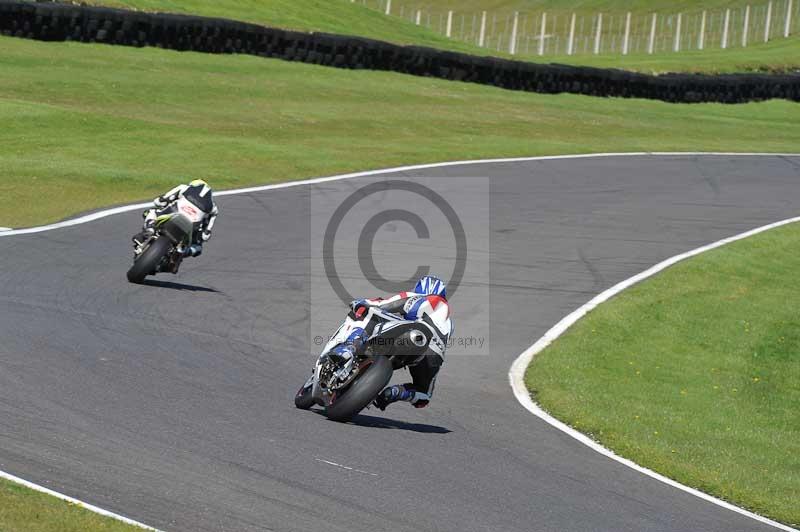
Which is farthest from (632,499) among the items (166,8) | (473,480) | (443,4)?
(443,4)

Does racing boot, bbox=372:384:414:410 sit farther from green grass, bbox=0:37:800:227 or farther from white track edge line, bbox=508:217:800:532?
green grass, bbox=0:37:800:227

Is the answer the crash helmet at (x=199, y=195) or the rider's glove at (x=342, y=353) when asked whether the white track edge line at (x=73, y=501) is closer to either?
the rider's glove at (x=342, y=353)

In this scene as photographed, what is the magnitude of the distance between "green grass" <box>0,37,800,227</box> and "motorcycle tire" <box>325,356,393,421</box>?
863cm

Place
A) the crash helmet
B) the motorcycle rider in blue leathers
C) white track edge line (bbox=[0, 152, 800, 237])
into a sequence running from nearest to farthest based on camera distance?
the motorcycle rider in blue leathers, the crash helmet, white track edge line (bbox=[0, 152, 800, 237])

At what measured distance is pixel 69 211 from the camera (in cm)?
1706

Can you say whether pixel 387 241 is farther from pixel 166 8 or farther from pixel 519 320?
pixel 166 8

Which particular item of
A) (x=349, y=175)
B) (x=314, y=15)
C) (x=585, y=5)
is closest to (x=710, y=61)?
(x=314, y=15)

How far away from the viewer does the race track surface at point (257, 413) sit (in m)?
7.01

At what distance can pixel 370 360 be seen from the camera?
880 centimetres

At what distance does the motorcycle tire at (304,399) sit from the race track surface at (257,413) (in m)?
0.12

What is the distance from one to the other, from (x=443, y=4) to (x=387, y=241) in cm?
9290

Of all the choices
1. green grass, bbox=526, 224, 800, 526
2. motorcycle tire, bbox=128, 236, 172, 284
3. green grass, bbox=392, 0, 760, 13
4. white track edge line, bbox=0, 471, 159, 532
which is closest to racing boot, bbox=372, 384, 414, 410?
green grass, bbox=526, 224, 800, 526

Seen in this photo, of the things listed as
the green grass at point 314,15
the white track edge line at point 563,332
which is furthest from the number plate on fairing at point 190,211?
the green grass at point 314,15

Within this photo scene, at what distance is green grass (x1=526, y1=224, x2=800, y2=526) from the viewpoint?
9234 mm
